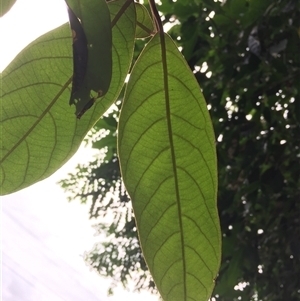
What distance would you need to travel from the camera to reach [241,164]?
0.93 metres

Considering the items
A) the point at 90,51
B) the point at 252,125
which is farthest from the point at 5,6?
the point at 252,125

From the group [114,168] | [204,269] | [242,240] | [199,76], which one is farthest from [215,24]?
[204,269]

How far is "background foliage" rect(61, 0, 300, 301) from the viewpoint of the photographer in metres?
0.79

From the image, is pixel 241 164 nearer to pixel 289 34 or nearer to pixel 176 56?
pixel 289 34

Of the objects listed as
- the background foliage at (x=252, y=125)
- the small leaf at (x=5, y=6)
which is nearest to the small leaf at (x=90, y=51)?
the small leaf at (x=5, y=6)

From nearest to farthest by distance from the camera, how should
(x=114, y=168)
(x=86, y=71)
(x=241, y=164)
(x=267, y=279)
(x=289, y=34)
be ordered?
(x=86, y=71) < (x=289, y=34) < (x=241, y=164) < (x=267, y=279) < (x=114, y=168)

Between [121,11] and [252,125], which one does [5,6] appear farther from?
[252,125]

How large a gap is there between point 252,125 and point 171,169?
2.40ft

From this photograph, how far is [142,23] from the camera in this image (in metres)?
0.28

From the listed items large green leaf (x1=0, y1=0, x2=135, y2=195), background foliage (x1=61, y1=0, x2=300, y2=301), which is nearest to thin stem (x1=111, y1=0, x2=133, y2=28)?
large green leaf (x1=0, y1=0, x2=135, y2=195)

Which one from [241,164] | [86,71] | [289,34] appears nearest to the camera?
[86,71]

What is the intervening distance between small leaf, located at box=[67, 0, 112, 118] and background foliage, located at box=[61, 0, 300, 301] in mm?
572

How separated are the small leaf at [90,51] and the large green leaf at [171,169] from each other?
0.05 metres

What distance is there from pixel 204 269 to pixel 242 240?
74cm
